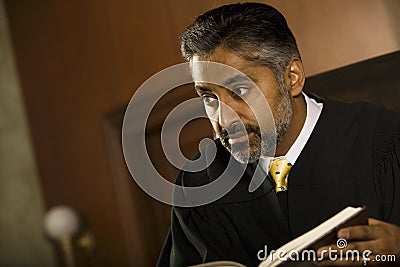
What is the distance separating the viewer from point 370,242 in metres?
1.41

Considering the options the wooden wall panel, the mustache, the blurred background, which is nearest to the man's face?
the mustache

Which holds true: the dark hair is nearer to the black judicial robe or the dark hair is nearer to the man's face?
the man's face

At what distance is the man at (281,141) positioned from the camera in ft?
4.94

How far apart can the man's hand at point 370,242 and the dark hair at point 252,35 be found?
331 mm

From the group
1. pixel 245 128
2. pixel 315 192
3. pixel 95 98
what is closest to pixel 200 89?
pixel 245 128

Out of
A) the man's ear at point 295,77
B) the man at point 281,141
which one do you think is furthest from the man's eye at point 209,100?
the man's ear at point 295,77

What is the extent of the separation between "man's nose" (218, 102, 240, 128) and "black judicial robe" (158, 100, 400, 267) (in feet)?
0.24

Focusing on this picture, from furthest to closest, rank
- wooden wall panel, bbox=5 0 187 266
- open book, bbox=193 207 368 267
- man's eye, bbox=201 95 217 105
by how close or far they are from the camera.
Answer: wooden wall panel, bbox=5 0 187 266, man's eye, bbox=201 95 217 105, open book, bbox=193 207 368 267

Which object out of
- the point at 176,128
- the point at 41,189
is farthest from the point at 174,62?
the point at 41,189

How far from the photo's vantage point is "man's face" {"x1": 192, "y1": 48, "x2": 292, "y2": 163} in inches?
60.8

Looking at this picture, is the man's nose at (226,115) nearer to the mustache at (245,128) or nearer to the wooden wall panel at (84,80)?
the mustache at (245,128)

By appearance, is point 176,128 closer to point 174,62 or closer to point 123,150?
point 174,62

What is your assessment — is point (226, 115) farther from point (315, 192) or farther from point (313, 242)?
point (313, 242)

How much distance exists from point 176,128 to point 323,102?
1.27ft
